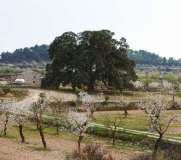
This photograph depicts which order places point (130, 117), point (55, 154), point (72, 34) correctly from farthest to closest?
point (72, 34)
point (130, 117)
point (55, 154)

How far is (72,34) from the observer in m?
84.5

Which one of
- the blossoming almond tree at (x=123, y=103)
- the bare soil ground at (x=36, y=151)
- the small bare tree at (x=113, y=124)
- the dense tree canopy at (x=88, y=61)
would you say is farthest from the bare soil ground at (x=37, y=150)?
the dense tree canopy at (x=88, y=61)

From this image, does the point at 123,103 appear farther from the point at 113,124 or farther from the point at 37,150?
the point at 37,150

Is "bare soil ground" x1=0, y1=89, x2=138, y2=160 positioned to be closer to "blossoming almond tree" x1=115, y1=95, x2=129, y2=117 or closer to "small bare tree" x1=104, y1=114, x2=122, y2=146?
"small bare tree" x1=104, y1=114, x2=122, y2=146

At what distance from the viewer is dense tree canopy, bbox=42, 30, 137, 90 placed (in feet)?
257

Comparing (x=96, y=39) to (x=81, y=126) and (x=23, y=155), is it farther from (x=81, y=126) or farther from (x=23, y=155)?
(x=23, y=155)

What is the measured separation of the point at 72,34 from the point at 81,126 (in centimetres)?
4939

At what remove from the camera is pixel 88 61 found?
257 feet

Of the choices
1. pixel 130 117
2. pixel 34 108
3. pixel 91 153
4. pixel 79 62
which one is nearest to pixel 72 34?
pixel 79 62

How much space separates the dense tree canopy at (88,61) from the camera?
257 ft

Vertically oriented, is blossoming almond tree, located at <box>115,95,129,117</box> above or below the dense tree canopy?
below

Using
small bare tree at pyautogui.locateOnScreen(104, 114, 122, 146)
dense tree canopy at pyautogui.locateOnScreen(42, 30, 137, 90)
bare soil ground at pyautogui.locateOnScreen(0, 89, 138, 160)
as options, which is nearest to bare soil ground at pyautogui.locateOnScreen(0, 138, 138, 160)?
bare soil ground at pyautogui.locateOnScreen(0, 89, 138, 160)

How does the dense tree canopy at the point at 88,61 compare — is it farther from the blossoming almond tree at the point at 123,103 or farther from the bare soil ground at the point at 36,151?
the bare soil ground at the point at 36,151

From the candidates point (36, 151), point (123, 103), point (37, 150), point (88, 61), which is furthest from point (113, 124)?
point (88, 61)
